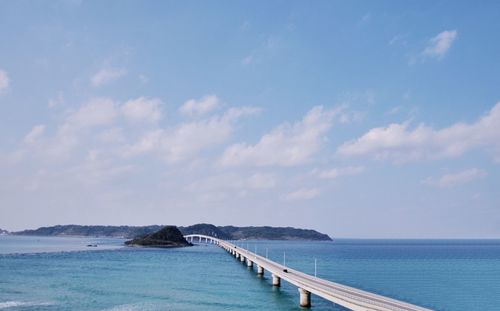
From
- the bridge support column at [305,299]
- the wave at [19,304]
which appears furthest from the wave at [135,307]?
the bridge support column at [305,299]

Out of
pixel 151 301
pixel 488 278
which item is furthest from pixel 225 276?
pixel 488 278

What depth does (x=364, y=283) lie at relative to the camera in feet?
270

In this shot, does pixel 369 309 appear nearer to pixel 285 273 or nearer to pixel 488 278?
pixel 285 273

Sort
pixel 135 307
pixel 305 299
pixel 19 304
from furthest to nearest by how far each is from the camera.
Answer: pixel 305 299 < pixel 19 304 < pixel 135 307

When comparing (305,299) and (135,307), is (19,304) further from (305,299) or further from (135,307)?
(305,299)

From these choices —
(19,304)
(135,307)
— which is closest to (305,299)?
(135,307)

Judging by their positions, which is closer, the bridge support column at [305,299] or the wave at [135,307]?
the wave at [135,307]

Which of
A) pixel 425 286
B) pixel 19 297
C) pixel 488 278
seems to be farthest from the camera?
pixel 488 278

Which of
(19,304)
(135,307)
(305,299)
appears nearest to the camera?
(135,307)

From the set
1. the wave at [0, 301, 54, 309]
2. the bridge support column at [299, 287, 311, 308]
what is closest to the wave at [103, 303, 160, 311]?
the wave at [0, 301, 54, 309]

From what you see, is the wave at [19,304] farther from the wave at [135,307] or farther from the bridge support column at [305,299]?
the bridge support column at [305,299]

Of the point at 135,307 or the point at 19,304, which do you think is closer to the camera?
the point at 135,307

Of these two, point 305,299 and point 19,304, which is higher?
point 305,299

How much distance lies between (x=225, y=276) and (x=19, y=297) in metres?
42.3
